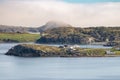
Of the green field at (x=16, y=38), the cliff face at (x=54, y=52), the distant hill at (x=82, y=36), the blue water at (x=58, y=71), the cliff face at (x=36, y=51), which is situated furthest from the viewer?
the green field at (x=16, y=38)

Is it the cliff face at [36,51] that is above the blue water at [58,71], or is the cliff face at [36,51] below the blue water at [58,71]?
above

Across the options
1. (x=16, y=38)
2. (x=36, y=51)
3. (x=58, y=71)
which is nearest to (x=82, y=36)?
(x=16, y=38)

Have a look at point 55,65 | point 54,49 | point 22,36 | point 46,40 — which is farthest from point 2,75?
point 22,36

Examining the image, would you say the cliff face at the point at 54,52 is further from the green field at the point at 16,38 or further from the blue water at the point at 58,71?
the green field at the point at 16,38

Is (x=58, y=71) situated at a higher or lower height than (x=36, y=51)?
lower

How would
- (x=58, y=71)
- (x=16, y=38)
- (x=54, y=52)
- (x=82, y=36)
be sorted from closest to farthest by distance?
(x=58, y=71)
(x=54, y=52)
(x=82, y=36)
(x=16, y=38)

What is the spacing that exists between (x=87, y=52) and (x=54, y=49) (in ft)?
12.9

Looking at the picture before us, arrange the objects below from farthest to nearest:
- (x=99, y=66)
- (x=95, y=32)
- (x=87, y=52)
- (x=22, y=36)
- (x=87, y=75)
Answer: (x=22, y=36) → (x=95, y=32) → (x=87, y=52) → (x=99, y=66) → (x=87, y=75)

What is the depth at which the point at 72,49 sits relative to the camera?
61.4 m

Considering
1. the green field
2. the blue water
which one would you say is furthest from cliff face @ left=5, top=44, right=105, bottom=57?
the green field

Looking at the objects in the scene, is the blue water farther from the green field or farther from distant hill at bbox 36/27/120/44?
the green field

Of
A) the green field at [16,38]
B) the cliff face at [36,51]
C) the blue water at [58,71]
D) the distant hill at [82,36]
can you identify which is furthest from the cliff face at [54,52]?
the green field at [16,38]

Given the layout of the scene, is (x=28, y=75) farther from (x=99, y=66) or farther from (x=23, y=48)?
(x=23, y=48)

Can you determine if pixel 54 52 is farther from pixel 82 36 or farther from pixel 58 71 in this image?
pixel 82 36
